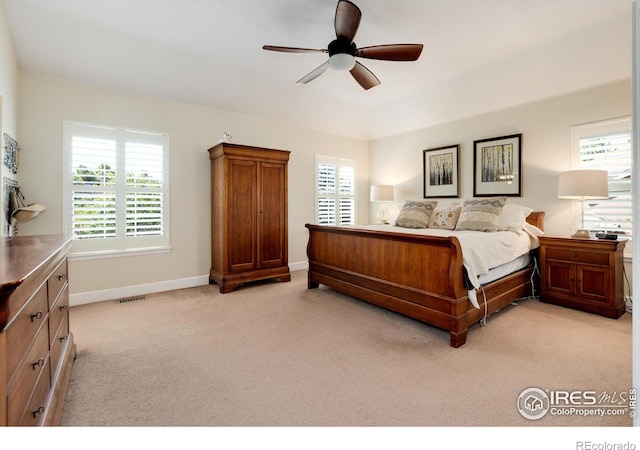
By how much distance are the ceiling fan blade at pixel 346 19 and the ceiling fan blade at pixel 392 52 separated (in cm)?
21

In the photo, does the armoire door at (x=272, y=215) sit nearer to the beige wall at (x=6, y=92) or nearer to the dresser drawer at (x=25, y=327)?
the beige wall at (x=6, y=92)

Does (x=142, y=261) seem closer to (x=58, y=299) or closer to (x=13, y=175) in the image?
(x=13, y=175)

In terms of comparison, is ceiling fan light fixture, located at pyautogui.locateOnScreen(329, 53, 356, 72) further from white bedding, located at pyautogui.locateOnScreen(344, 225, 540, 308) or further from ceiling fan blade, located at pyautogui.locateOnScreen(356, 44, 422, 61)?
white bedding, located at pyautogui.locateOnScreen(344, 225, 540, 308)

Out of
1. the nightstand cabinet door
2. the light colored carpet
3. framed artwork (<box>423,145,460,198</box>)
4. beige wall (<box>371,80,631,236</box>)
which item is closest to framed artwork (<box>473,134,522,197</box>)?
beige wall (<box>371,80,631,236</box>)

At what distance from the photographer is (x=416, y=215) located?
4262mm

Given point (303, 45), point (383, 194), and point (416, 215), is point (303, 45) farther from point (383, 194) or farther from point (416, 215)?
point (383, 194)

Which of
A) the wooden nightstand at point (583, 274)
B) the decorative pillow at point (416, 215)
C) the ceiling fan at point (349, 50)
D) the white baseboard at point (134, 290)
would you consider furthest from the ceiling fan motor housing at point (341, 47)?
the white baseboard at point (134, 290)

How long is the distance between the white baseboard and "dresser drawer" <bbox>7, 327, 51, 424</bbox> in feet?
8.18

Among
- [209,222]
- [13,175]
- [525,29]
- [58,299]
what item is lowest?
[58,299]

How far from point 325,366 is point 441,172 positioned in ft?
13.2

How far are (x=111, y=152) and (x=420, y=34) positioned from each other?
3.85 meters

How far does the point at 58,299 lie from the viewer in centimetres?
179
